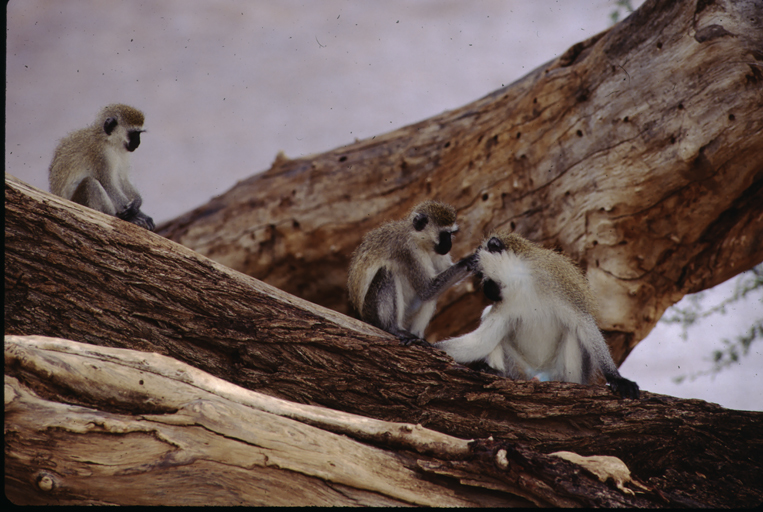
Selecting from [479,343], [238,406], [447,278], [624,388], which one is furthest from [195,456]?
[447,278]

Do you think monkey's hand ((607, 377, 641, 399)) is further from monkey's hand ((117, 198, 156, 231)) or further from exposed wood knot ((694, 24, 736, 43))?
monkey's hand ((117, 198, 156, 231))

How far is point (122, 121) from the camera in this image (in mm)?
4195

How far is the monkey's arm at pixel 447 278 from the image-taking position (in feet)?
12.1

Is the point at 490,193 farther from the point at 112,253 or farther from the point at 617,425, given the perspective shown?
the point at 112,253

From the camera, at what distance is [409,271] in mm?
3959

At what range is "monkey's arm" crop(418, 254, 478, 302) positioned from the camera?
3.68 metres

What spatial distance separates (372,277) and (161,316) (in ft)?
4.68

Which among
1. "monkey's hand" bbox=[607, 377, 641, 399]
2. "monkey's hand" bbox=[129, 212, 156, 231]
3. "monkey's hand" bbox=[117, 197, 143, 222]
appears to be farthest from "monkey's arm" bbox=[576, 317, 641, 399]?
"monkey's hand" bbox=[117, 197, 143, 222]

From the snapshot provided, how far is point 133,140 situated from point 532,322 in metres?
3.05

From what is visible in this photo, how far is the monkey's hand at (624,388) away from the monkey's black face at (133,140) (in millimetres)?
3518

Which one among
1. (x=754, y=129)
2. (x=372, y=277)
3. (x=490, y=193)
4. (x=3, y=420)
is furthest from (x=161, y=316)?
(x=754, y=129)

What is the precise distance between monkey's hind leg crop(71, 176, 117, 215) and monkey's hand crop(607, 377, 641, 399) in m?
3.25

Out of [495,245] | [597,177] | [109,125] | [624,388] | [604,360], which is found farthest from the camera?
[597,177]

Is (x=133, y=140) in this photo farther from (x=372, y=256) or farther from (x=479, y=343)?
(x=479, y=343)
